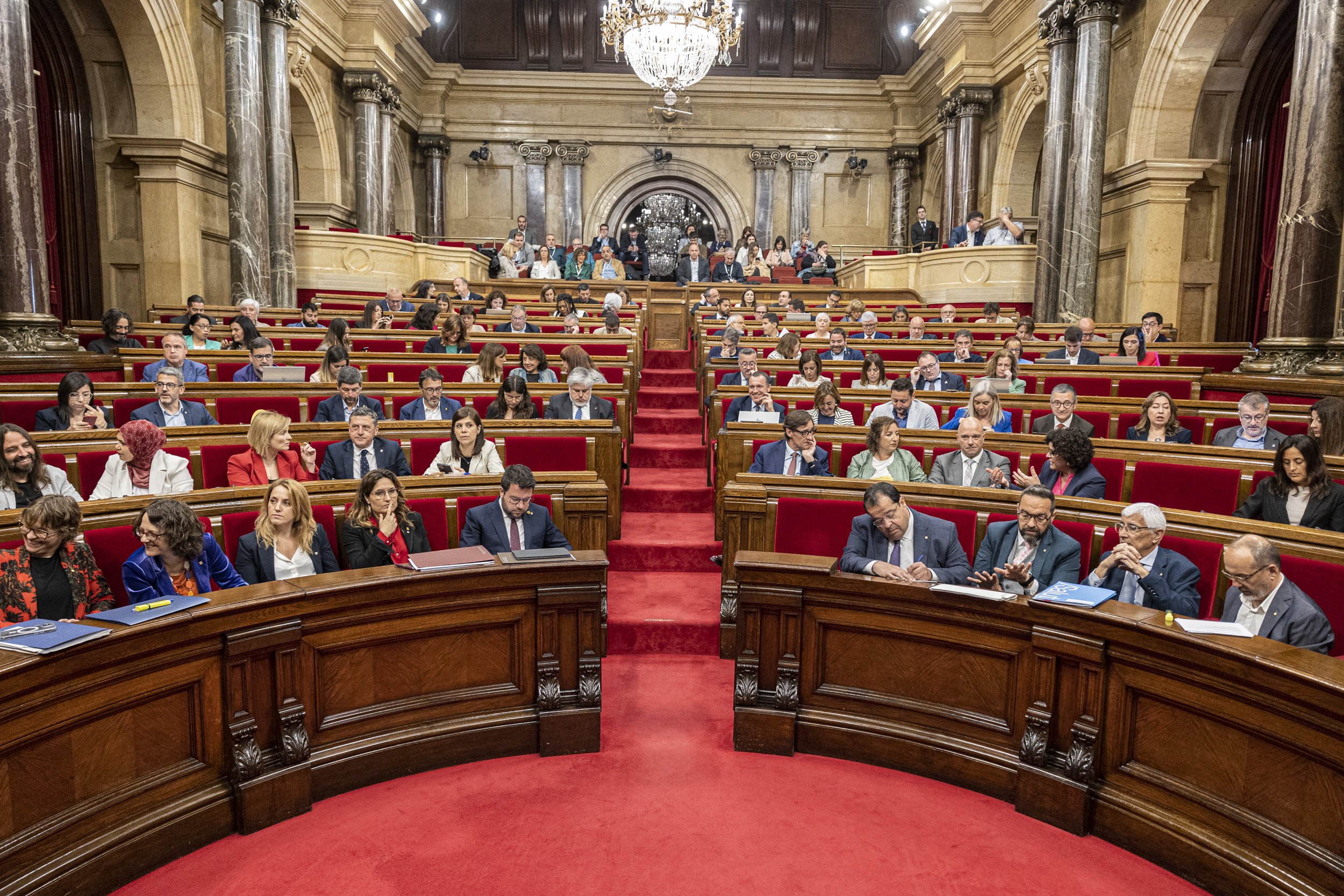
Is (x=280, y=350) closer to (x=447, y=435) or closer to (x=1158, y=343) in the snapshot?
(x=447, y=435)

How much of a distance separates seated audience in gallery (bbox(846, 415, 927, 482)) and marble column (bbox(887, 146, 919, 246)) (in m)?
12.7

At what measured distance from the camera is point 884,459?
409cm

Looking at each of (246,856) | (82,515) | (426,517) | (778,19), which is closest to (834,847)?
(246,856)

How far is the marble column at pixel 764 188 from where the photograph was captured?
16422 mm

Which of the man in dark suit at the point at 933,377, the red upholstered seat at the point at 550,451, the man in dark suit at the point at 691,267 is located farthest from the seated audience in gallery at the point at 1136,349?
the man in dark suit at the point at 691,267

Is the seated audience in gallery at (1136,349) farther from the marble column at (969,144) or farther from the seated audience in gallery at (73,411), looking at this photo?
the marble column at (969,144)

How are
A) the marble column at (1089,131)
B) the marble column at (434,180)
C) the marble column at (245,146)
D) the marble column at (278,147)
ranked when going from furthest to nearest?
the marble column at (434,180)
the marble column at (278,147)
the marble column at (1089,131)
the marble column at (245,146)

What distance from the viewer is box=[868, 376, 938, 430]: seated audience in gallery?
485cm

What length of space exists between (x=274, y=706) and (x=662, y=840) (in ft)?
3.85

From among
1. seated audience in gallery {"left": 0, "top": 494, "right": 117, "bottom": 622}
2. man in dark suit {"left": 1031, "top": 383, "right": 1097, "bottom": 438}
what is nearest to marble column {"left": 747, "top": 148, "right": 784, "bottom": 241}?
man in dark suit {"left": 1031, "top": 383, "right": 1097, "bottom": 438}

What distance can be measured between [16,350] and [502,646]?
15.0ft

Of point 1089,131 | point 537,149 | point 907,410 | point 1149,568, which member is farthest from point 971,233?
point 1149,568

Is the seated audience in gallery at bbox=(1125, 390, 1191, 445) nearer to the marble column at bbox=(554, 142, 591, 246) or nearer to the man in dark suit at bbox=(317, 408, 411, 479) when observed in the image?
the man in dark suit at bbox=(317, 408, 411, 479)

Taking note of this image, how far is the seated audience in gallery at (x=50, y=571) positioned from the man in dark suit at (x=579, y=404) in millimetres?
2617
